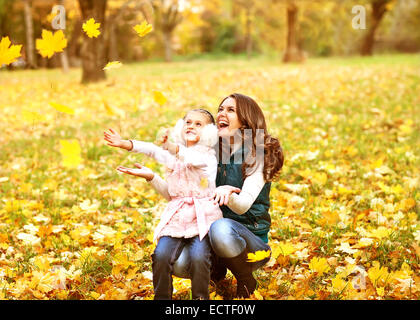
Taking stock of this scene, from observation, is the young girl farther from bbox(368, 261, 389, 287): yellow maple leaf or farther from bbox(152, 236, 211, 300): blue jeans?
bbox(368, 261, 389, 287): yellow maple leaf

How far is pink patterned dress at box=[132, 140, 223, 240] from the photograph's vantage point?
207cm

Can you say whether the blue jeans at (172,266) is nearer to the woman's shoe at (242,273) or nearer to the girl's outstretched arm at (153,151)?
the woman's shoe at (242,273)

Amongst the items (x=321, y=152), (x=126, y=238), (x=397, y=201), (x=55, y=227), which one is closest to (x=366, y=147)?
(x=321, y=152)

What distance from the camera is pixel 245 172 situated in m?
2.19

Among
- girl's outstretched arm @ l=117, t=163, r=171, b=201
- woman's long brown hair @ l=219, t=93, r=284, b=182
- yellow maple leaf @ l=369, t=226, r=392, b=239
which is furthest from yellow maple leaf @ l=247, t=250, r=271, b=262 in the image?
yellow maple leaf @ l=369, t=226, r=392, b=239

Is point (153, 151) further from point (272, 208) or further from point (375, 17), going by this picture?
point (375, 17)

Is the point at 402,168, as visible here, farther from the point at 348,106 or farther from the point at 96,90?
the point at 96,90

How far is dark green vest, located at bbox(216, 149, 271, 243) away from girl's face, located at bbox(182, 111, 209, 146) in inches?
8.5

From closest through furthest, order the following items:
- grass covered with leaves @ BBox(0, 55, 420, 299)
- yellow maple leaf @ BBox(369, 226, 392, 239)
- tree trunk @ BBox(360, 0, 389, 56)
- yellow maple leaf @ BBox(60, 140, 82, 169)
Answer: yellow maple leaf @ BBox(60, 140, 82, 169) < grass covered with leaves @ BBox(0, 55, 420, 299) < yellow maple leaf @ BBox(369, 226, 392, 239) < tree trunk @ BBox(360, 0, 389, 56)

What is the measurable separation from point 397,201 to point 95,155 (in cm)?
318

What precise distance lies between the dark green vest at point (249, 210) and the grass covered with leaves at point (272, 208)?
0.32 meters

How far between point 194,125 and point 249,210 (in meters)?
0.52

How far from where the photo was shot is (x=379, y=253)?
2.57m

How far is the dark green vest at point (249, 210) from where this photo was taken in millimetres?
2223
